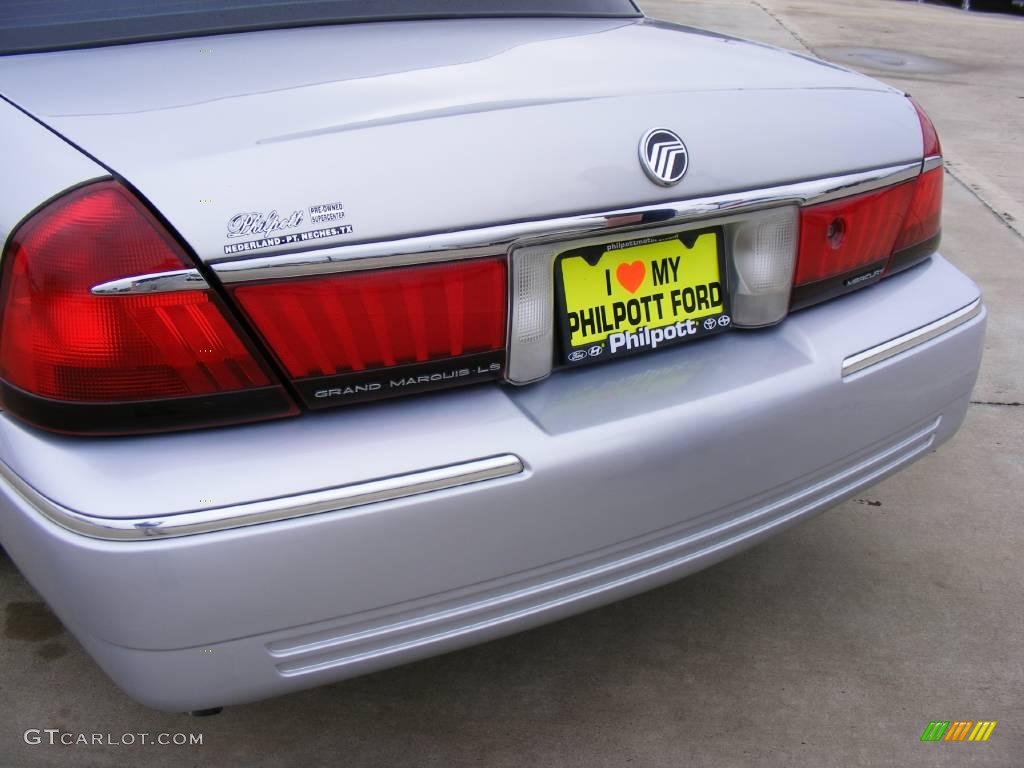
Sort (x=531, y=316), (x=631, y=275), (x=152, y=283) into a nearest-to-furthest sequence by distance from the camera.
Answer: (x=152, y=283) < (x=531, y=316) < (x=631, y=275)

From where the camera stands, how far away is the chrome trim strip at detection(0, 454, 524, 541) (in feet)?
4.74

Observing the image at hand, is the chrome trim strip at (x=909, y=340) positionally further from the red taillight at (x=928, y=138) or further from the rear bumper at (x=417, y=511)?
the red taillight at (x=928, y=138)

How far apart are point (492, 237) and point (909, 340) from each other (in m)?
1.00

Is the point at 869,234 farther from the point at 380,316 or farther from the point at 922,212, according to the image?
the point at 380,316

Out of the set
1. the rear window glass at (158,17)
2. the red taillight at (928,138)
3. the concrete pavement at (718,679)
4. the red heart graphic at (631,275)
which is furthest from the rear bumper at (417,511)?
the rear window glass at (158,17)

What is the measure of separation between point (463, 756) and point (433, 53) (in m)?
1.42

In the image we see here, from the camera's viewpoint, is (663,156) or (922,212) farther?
(922,212)

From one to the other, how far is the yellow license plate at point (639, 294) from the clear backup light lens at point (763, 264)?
0.04 metres

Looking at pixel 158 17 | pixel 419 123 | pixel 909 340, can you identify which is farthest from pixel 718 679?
pixel 158 17

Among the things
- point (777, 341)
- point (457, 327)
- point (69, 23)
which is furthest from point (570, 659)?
point (69, 23)

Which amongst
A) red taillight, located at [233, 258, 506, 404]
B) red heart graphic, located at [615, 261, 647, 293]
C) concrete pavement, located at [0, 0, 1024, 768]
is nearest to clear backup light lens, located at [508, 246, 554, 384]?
red taillight, located at [233, 258, 506, 404]

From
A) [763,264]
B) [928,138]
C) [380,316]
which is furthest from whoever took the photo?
[928,138]

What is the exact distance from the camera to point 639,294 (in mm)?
1850

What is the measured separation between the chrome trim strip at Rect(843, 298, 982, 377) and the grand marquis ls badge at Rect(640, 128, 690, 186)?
0.54m
